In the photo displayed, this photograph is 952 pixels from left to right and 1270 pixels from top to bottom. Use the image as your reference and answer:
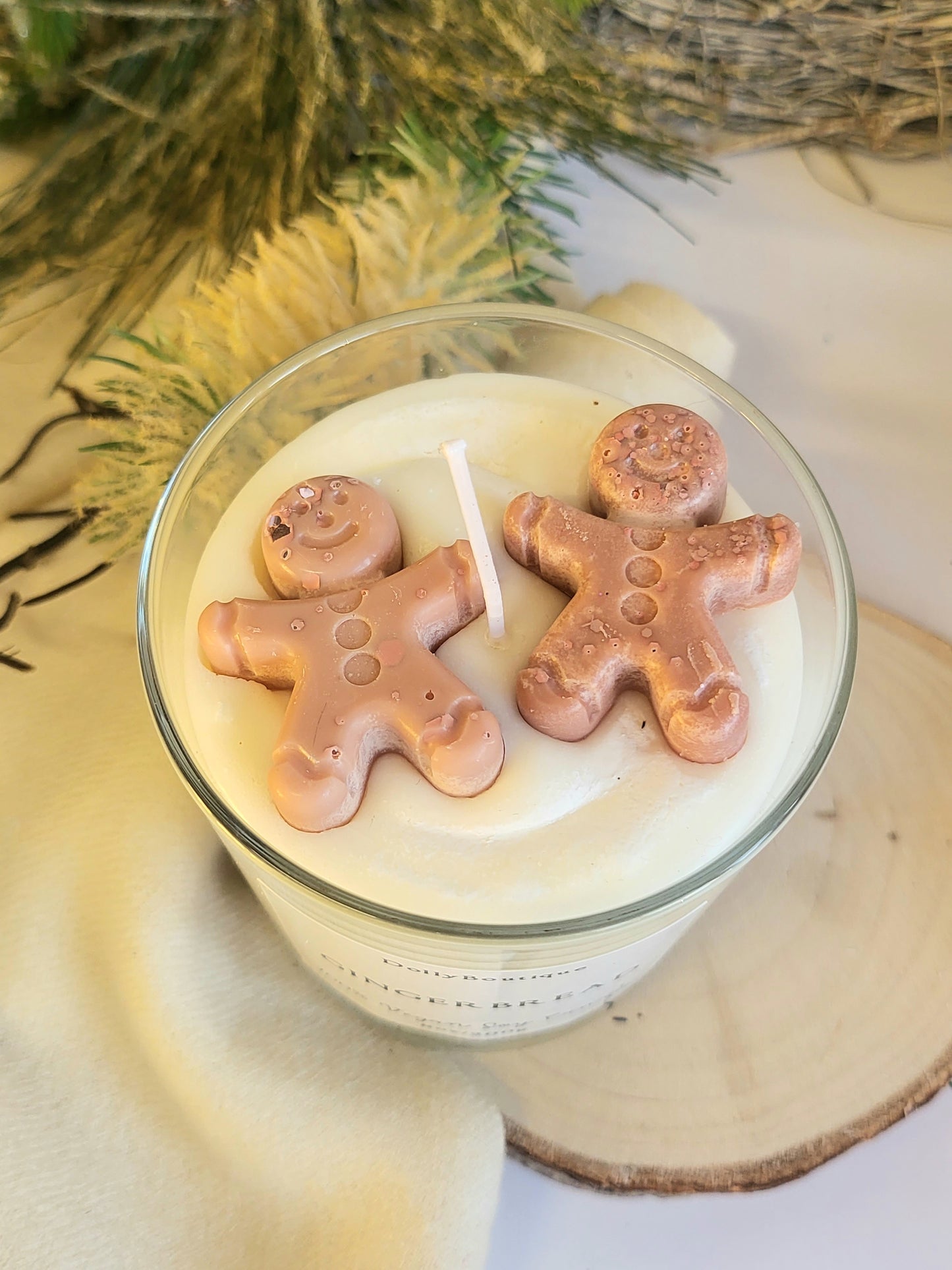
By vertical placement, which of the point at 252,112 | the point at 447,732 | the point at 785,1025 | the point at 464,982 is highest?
the point at 252,112

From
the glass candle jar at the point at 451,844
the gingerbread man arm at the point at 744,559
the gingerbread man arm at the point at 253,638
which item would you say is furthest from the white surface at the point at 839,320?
the gingerbread man arm at the point at 253,638

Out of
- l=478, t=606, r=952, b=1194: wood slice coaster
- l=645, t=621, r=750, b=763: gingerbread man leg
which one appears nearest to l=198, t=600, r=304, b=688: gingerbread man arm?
l=645, t=621, r=750, b=763: gingerbread man leg

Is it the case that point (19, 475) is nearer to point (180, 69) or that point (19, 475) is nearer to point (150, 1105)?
point (180, 69)

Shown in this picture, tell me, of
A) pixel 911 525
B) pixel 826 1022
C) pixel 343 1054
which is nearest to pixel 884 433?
pixel 911 525

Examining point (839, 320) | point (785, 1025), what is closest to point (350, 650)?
point (785, 1025)

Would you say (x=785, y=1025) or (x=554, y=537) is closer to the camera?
(x=554, y=537)

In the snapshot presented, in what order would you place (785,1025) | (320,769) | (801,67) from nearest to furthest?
1. (320,769)
2. (785,1025)
3. (801,67)

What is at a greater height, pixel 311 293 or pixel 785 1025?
pixel 311 293

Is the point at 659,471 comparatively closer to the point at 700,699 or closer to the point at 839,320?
the point at 700,699
